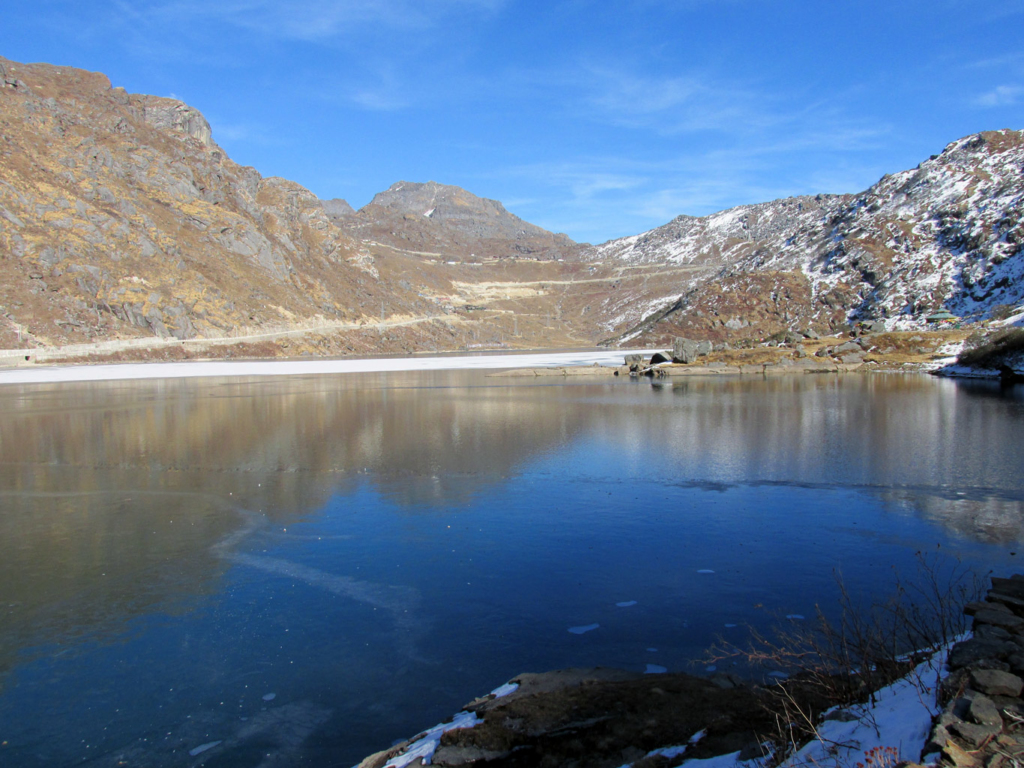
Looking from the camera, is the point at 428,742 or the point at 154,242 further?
the point at 154,242

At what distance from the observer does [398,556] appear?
9789 mm

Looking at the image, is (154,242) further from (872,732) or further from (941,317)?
(872,732)

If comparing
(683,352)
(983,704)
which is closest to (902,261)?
(683,352)

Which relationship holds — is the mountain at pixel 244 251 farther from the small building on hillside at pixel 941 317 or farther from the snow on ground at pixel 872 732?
the snow on ground at pixel 872 732

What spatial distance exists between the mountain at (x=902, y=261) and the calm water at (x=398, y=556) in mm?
52754

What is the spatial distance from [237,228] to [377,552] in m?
98.9

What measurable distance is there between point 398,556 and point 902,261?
79472 millimetres

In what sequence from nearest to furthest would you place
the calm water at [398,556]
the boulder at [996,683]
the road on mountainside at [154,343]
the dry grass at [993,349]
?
the boulder at [996,683] → the calm water at [398,556] → the dry grass at [993,349] → the road on mountainside at [154,343]

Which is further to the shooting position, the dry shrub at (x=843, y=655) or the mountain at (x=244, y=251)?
the mountain at (x=244, y=251)

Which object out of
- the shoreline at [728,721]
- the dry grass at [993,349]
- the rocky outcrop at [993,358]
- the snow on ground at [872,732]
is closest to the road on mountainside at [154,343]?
the shoreline at [728,721]

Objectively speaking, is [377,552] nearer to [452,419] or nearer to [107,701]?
[107,701]

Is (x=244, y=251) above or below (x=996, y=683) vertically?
above

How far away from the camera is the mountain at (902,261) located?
212 feet

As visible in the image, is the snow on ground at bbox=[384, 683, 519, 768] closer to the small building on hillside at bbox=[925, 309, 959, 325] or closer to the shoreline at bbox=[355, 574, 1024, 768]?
the shoreline at bbox=[355, 574, 1024, 768]
